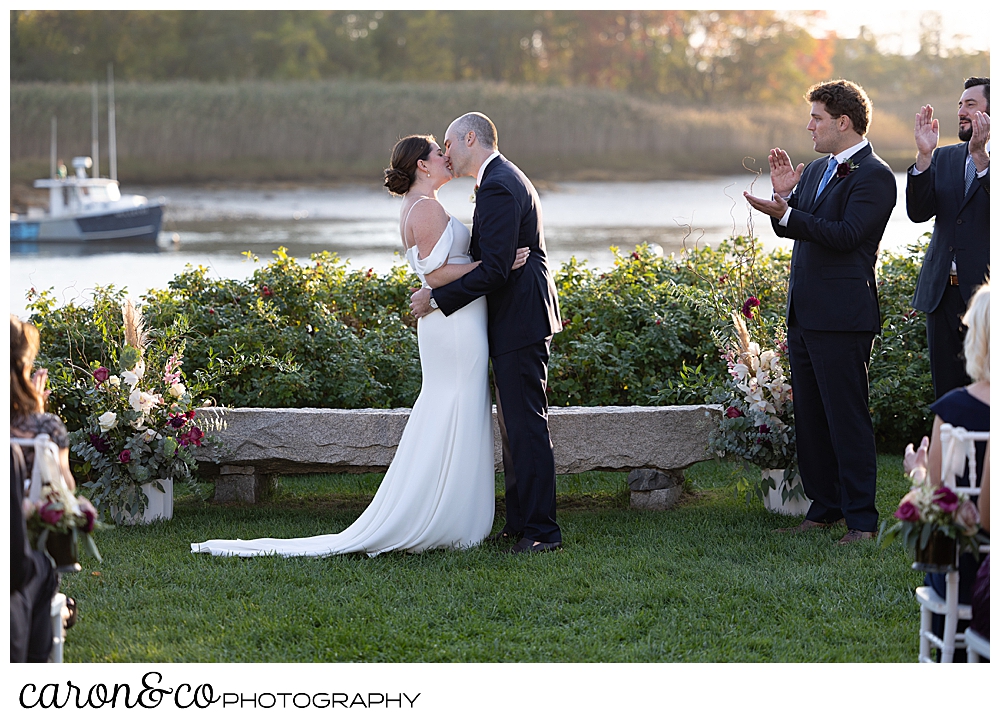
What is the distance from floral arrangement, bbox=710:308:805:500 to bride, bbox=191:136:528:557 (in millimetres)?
1101

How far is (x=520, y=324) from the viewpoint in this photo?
3.83 metres

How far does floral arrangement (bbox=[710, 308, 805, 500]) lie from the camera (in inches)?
166

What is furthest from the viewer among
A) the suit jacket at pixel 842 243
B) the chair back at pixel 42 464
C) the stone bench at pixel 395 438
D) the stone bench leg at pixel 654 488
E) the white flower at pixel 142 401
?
the stone bench leg at pixel 654 488

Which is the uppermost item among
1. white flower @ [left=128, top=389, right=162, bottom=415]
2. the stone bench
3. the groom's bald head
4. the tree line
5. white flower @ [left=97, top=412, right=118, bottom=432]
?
the tree line

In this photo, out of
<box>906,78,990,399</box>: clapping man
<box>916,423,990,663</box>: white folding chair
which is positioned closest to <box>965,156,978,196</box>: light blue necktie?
<box>906,78,990,399</box>: clapping man

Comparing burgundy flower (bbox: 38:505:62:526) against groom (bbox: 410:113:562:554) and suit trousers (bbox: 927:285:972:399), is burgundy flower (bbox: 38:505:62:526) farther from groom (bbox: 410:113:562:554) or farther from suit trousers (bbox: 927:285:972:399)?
suit trousers (bbox: 927:285:972:399)

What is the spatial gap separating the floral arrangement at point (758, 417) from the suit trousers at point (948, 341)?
65 centimetres

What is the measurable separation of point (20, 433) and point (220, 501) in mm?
2372

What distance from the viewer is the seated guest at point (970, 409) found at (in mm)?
2277

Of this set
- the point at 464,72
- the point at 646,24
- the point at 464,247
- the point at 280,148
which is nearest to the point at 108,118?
the point at 280,148

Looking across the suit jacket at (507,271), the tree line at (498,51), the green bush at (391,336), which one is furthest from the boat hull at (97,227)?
the suit jacket at (507,271)

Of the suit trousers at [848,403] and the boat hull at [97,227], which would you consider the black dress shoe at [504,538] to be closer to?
the suit trousers at [848,403]

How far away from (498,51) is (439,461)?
673 cm

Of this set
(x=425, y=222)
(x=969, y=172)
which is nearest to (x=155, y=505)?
(x=425, y=222)
